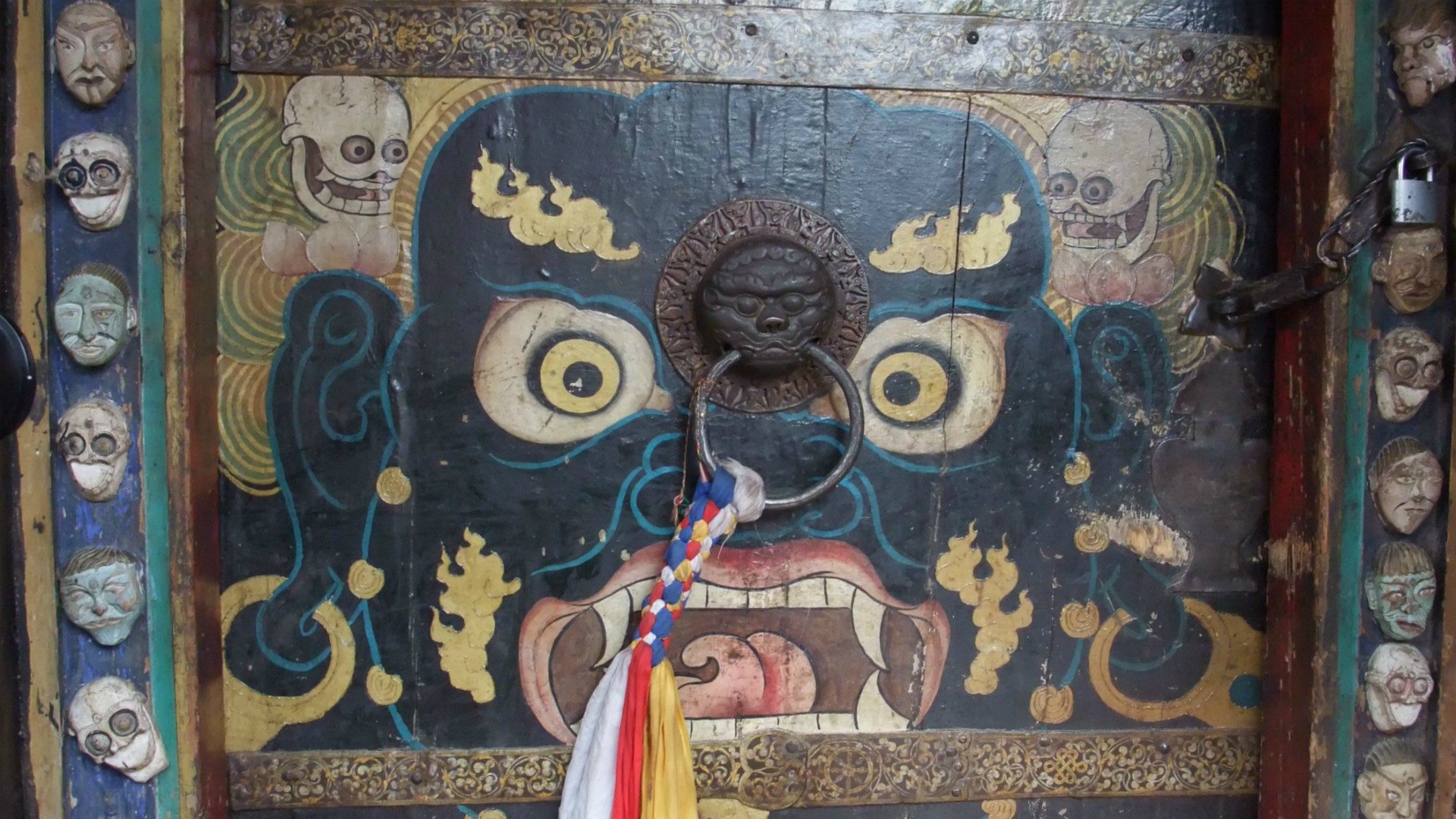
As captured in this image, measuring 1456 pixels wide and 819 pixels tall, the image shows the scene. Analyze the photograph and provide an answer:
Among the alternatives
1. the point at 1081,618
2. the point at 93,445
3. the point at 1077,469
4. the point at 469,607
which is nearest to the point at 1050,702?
the point at 1081,618

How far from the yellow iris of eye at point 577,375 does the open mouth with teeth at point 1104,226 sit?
28.2 inches

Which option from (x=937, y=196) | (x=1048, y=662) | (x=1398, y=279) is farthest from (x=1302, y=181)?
(x=1048, y=662)

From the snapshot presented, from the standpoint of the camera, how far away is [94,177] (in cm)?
124

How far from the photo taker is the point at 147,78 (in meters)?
1.28

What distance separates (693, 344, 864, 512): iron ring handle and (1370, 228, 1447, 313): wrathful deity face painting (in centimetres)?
75

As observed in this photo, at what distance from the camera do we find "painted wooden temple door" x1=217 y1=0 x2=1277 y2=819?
145 centimetres

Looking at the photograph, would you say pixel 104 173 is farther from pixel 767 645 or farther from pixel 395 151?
pixel 767 645

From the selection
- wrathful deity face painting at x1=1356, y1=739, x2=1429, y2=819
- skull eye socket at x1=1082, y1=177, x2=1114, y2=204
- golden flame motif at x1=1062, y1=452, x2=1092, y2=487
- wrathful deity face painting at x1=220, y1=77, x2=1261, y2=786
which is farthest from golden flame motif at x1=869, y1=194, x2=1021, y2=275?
wrathful deity face painting at x1=1356, y1=739, x2=1429, y2=819

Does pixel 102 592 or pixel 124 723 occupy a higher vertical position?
pixel 102 592

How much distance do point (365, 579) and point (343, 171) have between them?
601 mm

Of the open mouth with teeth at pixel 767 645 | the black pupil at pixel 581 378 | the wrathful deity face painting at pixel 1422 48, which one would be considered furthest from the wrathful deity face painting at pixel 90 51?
the wrathful deity face painting at pixel 1422 48

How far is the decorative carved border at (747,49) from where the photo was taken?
1432 mm

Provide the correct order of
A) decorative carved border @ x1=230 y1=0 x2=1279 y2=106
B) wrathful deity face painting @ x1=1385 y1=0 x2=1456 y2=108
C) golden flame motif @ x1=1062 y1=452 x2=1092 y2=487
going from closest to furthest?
wrathful deity face painting @ x1=1385 y1=0 x2=1456 y2=108
decorative carved border @ x1=230 y1=0 x2=1279 y2=106
golden flame motif @ x1=1062 y1=452 x2=1092 y2=487

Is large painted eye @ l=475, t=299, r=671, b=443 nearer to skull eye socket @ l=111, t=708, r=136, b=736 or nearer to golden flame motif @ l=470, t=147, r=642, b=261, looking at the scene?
golden flame motif @ l=470, t=147, r=642, b=261
